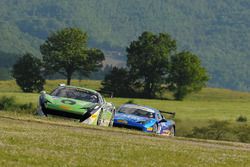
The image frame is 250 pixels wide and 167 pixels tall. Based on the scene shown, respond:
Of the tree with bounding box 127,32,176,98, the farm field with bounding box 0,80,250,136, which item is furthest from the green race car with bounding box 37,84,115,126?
the tree with bounding box 127,32,176,98

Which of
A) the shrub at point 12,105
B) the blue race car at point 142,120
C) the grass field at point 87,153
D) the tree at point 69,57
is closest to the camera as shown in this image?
the grass field at point 87,153

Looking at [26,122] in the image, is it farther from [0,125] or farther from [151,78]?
[151,78]

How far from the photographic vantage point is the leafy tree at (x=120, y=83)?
142 m

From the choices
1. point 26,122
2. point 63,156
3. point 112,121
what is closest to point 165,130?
point 112,121

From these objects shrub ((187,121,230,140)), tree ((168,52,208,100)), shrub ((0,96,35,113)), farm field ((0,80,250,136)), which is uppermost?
tree ((168,52,208,100))

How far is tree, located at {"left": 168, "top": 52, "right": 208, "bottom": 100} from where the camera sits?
145125 mm

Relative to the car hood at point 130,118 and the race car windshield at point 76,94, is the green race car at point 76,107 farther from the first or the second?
the car hood at point 130,118

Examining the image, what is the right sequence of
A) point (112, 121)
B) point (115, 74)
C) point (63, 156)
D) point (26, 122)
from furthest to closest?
point (115, 74), point (112, 121), point (26, 122), point (63, 156)

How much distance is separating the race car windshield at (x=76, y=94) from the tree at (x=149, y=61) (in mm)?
112405

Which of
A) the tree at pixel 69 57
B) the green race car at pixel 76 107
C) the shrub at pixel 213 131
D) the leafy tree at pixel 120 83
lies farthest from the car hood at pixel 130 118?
the tree at pixel 69 57

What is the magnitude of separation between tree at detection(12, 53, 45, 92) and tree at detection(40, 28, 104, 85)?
6.74 ft

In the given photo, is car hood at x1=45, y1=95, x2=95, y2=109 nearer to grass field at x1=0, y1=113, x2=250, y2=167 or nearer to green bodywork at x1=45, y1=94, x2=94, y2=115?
green bodywork at x1=45, y1=94, x2=94, y2=115

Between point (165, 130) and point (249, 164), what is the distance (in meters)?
19.6

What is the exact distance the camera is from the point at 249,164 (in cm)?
1898
